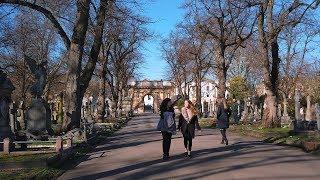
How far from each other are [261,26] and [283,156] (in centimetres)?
1706

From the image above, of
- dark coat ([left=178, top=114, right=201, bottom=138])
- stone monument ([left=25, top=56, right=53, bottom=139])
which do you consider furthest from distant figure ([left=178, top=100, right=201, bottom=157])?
stone monument ([left=25, top=56, right=53, bottom=139])

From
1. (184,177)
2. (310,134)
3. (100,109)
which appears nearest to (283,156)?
(184,177)

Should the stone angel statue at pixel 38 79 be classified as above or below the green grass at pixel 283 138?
above

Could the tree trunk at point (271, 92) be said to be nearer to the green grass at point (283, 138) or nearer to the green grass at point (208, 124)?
the green grass at point (283, 138)

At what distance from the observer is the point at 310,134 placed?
71.2 feet

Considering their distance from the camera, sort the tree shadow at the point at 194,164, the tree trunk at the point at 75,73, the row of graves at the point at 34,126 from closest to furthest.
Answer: the tree shadow at the point at 194,164 → the row of graves at the point at 34,126 → the tree trunk at the point at 75,73

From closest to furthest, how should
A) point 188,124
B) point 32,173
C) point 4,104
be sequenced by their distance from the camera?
1. point 32,173
2. point 188,124
3. point 4,104

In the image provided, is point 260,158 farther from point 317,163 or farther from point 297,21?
point 297,21

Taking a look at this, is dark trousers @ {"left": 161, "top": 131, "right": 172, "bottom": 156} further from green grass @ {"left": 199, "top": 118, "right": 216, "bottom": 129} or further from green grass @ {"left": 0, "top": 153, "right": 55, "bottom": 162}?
green grass @ {"left": 199, "top": 118, "right": 216, "bottom": 129}

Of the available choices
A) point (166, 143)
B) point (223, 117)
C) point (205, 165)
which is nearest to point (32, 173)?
point (205, 165)

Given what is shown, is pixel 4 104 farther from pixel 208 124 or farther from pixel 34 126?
pixel 208 124

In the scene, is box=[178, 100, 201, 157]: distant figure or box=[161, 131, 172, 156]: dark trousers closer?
box=[161, 131, 172, 156]: dark trousers

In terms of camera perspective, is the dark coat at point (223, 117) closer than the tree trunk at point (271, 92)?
Yes

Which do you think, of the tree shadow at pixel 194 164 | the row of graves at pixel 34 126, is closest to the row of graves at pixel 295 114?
the tree shadow at pixel 194 164
